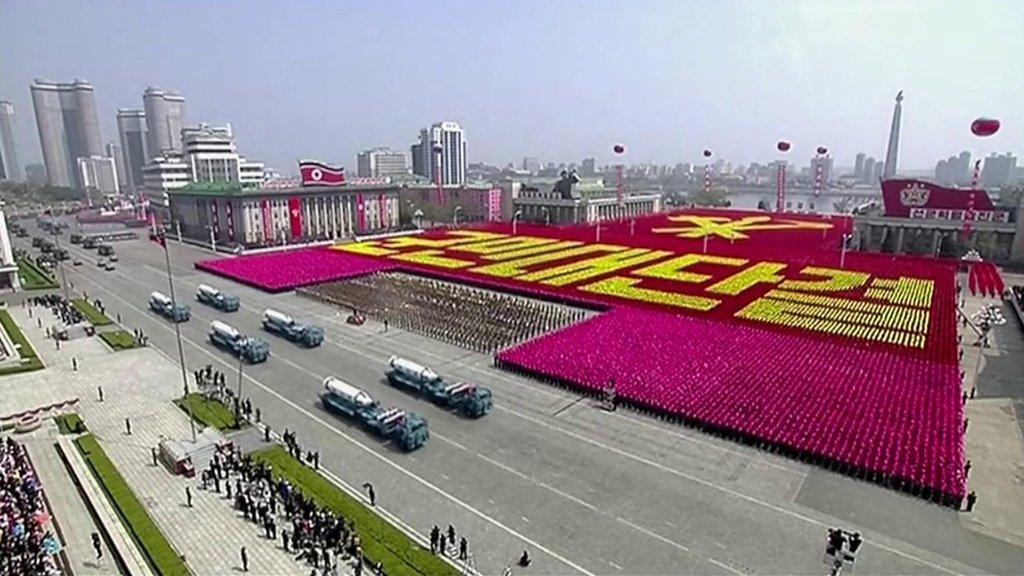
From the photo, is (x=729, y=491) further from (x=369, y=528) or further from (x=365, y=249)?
(x=365, y=249)

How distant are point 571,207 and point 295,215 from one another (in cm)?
4791

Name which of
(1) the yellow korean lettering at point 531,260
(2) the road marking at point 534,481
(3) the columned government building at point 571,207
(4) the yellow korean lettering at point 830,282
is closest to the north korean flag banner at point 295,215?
(1) the yellow korean lettering at point 531,260

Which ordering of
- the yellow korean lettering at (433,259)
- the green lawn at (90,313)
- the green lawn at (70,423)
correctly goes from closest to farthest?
the green lawn at (70,423)
the green lawn at (90,313)
the yellow korean lettering at (433,259)

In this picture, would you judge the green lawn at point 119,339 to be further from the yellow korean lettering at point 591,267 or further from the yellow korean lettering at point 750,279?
the yellow korean lettering at point 750,279

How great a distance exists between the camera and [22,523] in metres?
18.2

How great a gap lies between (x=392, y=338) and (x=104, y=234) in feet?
274

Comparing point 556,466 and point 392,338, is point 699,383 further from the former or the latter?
point 392,338

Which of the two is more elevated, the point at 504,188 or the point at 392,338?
the point at 504,188

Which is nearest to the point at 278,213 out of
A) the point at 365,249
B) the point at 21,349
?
the point at 365,249

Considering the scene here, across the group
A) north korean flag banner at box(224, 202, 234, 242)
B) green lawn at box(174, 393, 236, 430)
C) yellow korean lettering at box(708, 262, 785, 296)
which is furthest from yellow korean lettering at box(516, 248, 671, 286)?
north korean flag banner at box(224, 202, 234, 242)

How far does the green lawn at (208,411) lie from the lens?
1057 inches

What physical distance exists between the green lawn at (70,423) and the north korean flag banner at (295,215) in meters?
62.3

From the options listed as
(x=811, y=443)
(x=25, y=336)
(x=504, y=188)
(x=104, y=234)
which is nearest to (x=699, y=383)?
(x=811, y=443)

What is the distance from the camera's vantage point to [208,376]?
32094 mm
